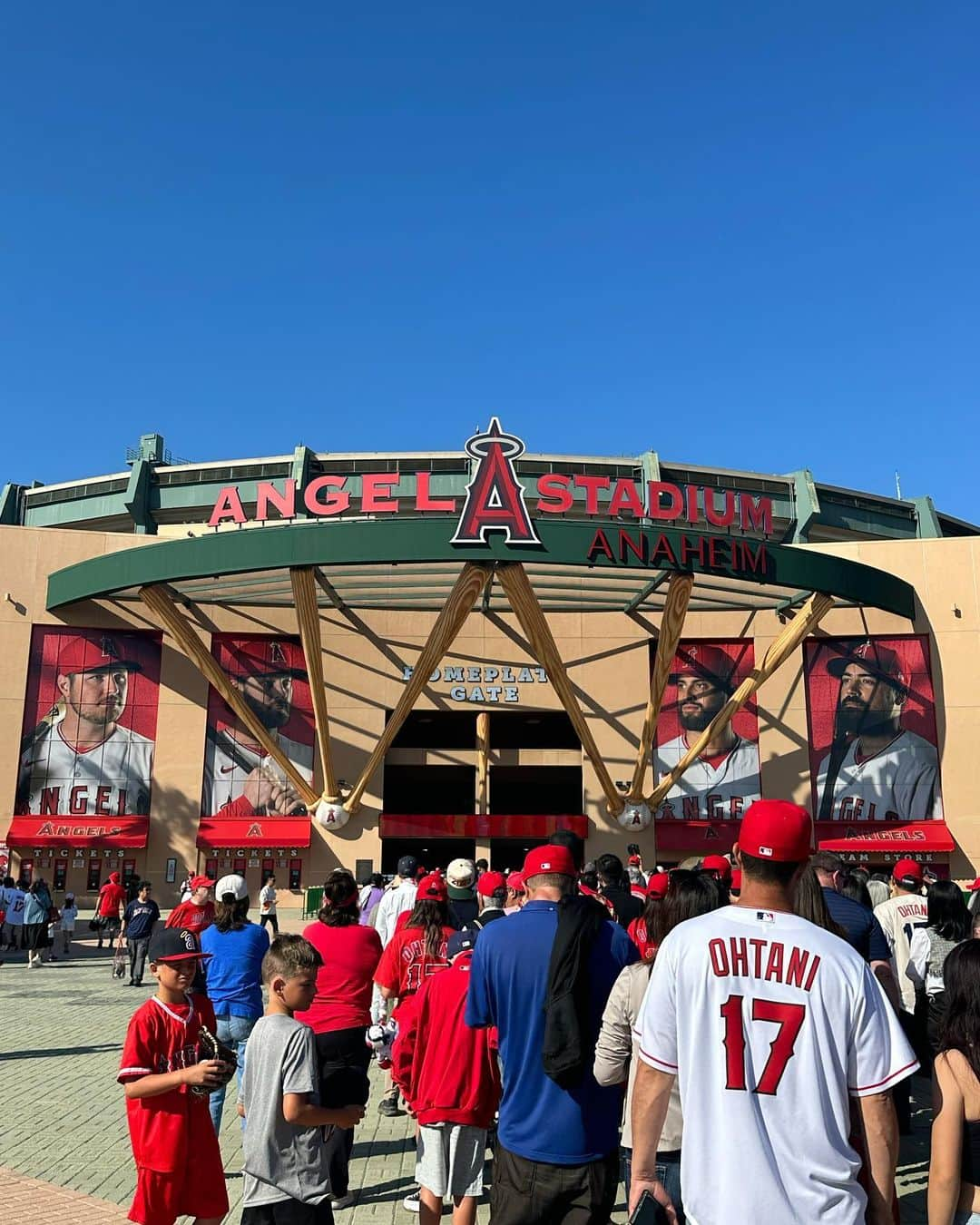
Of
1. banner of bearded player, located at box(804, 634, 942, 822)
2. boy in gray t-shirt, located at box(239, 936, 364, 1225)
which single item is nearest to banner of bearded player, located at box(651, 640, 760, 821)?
banner of bearded player, located at box(804, 634, 942, 822)

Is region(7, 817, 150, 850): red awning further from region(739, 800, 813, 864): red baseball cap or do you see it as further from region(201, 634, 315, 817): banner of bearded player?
region(739, 800, 813, 864): red baseball cap

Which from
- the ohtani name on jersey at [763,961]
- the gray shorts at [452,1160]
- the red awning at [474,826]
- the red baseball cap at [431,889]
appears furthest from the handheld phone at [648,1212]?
the red awning at [474,826]

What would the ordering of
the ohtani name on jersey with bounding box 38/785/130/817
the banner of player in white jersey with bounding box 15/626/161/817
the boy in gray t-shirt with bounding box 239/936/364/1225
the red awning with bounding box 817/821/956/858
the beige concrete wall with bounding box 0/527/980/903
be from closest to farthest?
the boy in gray t-shirt with bounding box 239/936/364/1225 → the ohtani name on jersey with bounding box 38/785/130/817 → the banner of player in white jersey with bounding box 15/626/161/817 → the red awning with bounding box 817/821/956/858 → the beige concrete wall with bounding box 0/527/980/903

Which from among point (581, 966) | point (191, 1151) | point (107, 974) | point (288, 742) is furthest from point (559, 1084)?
point (288, 742)

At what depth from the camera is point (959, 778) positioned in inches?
1232

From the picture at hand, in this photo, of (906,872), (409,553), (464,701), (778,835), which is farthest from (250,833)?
(778,835)

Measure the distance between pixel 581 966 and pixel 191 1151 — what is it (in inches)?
70.8

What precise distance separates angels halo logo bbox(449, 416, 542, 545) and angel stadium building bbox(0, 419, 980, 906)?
11.4ft

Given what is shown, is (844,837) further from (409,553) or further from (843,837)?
(409,553)

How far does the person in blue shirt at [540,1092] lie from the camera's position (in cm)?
389

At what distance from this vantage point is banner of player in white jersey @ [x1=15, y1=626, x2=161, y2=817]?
3034 cm

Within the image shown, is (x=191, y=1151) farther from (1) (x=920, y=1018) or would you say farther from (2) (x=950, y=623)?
(2) (x=950, y=623)

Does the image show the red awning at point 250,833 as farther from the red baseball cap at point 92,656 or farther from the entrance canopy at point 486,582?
the red baseball cap at point 92,656

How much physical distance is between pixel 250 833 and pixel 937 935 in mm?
26135
